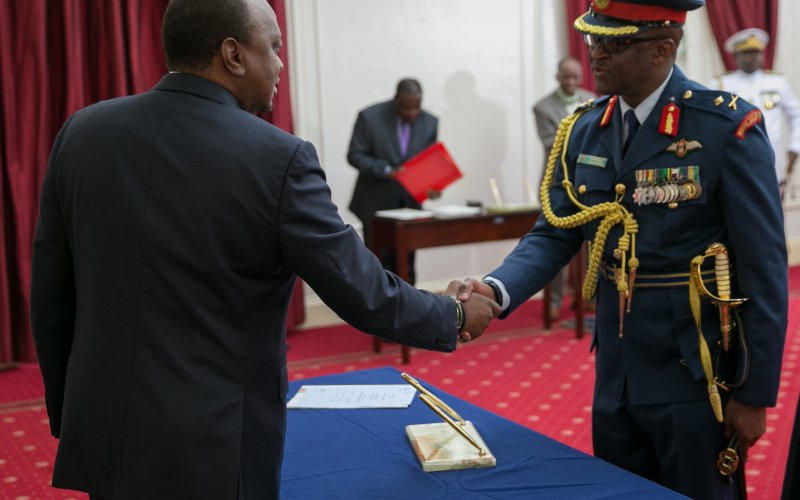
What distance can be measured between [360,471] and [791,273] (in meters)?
7.02

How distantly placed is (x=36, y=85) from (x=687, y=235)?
4423mm

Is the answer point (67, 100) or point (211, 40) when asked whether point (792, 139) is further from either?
point (211, 40)

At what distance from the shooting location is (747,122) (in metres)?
1.99

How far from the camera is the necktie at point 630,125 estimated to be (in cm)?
216

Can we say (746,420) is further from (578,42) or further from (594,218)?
(578,42)

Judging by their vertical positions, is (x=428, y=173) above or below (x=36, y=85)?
below

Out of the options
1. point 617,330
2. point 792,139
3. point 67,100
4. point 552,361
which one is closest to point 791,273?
point 792,139

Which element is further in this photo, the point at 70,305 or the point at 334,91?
the point at 334,91

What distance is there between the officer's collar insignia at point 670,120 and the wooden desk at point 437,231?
123 inches

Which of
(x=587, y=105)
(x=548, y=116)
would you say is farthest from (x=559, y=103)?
(x=587, y=105)

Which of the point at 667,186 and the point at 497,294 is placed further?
the point at 497,294

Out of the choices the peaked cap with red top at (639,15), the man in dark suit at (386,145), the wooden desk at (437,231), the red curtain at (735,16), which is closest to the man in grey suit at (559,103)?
the man in dark suit at (386,145)

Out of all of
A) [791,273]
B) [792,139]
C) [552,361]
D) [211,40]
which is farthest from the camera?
[791,273]

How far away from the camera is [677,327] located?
2.04 metres
